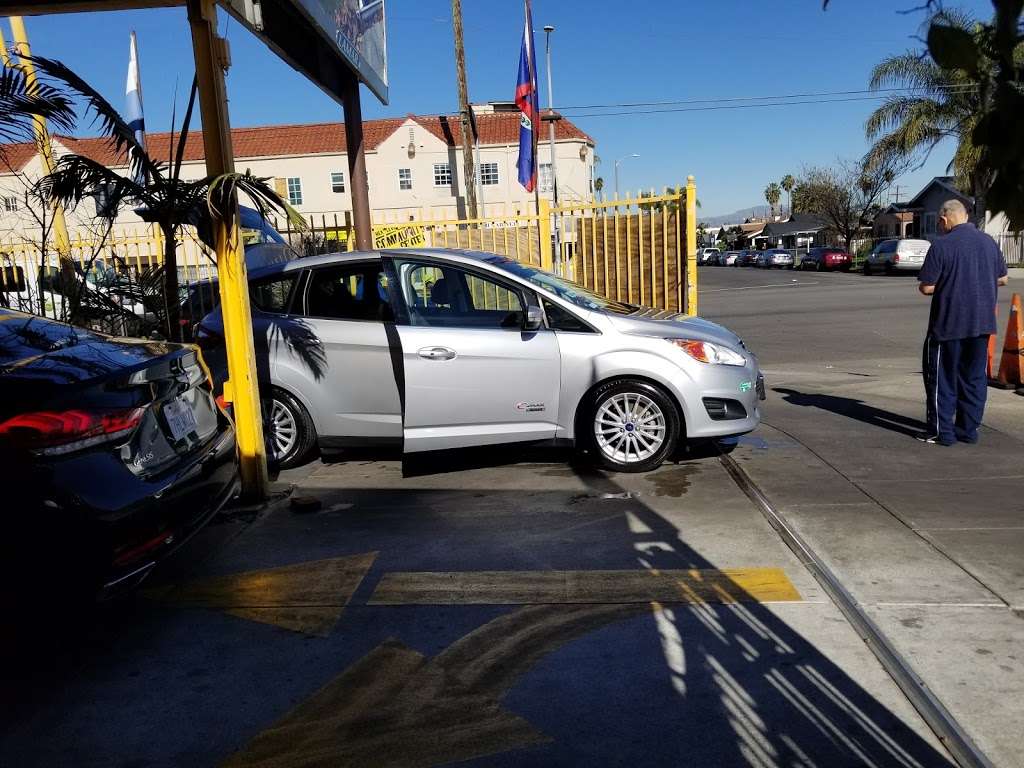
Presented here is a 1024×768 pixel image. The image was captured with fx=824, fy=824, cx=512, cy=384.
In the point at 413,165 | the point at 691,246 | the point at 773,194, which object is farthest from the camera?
the point at 773,194

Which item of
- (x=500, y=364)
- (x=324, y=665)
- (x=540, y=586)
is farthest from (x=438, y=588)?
(x=500, y=364)

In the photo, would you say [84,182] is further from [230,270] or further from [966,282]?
[966,282]

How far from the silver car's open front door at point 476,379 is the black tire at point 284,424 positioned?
0.95 meters

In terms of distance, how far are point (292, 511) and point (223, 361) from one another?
1.60m

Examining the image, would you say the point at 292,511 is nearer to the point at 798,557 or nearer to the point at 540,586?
the point at 540,586

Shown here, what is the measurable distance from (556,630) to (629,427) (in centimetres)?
261

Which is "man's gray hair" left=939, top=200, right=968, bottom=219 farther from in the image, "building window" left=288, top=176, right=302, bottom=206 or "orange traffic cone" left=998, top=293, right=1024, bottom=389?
"building window" left=288, top=176, right=302, bottom=206

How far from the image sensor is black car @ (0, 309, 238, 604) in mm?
3145

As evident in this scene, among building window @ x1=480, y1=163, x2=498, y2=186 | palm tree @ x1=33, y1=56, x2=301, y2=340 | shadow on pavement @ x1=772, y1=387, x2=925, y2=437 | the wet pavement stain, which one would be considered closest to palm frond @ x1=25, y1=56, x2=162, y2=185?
palm tree @ x1=33, y1=56, x2=301, y2=340

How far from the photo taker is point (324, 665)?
3.55 meters

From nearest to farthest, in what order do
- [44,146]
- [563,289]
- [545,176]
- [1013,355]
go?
[563,289] → [44,146] → [1013,355] → [545,176]

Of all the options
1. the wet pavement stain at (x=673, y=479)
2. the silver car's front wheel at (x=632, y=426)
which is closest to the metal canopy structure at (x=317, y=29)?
the silver car's front wheel at (x=632, y=426)

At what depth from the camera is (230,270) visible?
5484 mm

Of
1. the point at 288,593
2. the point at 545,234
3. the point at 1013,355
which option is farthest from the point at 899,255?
the point at 288,593
